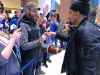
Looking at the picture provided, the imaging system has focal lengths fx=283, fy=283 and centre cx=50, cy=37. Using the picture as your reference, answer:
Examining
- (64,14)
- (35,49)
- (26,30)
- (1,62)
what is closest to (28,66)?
(35,49)

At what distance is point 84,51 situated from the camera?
333 centimetres

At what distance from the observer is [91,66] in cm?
330

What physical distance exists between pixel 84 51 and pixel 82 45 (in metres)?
0.07

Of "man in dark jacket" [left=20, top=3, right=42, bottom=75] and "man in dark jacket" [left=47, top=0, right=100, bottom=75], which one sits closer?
"man in dark jacket" [left=47, top=0, right=100, bottom=75]

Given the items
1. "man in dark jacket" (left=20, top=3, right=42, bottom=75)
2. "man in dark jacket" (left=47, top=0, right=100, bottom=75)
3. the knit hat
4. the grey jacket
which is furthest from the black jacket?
"man in dark jacket" (left=20, top=3, right=42, bottom=75)

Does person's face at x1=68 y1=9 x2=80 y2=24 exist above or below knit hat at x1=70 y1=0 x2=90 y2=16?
below

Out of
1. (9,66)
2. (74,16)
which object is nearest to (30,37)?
(74,16)

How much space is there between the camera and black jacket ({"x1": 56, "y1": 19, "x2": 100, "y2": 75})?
329 centimetres

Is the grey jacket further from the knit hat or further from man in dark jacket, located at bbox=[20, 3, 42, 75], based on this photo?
man in dark jacket, located at bbox=[20, 3, 42, 75]

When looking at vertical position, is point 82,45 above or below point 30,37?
above

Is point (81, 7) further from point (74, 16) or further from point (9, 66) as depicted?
point (9, 66)

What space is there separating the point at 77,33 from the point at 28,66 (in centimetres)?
180

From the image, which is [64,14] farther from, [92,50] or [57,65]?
[92,50]

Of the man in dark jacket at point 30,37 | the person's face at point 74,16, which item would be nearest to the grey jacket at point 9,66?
the person's face at point 74,16
